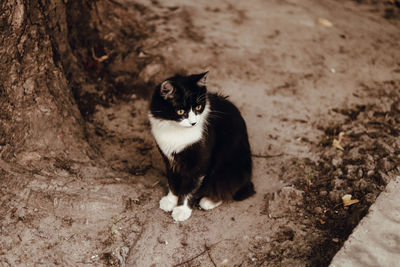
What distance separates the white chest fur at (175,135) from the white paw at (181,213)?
458 millimetres

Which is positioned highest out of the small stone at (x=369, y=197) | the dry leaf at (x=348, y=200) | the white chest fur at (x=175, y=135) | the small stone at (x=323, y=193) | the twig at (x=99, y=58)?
the white chest fur at (x=175, y=135)

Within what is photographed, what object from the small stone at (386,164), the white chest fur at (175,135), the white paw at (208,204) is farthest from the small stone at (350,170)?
the white chest fur at (175,135)

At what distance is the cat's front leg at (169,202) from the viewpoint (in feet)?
9.04

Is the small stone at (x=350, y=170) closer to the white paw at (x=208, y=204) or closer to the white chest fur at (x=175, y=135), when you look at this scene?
the white paw at (x=208, y=204)

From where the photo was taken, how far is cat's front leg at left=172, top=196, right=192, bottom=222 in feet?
8.76

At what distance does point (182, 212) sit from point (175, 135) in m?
0.61

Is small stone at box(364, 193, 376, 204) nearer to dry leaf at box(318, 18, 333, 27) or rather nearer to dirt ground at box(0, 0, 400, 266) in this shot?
dirt ground at box(0, 0, 400, 266)

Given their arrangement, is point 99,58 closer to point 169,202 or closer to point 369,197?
point 169,202

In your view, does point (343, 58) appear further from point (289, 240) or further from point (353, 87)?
point (289, 240)

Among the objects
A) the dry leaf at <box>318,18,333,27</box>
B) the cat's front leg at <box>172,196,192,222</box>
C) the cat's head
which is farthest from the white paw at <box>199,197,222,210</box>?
the dry leaf at <box>318,18,333,27</box>

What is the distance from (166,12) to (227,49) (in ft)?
3.31

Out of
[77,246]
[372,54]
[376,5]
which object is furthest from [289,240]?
[376,5]

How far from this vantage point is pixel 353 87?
150 inches

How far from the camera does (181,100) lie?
7.64ft
